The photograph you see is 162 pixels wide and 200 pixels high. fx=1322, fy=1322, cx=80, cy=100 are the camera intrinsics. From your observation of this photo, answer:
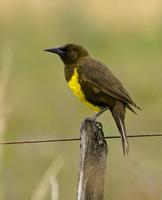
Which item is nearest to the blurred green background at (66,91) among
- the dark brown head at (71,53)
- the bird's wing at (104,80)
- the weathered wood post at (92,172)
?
the dark brown head at (71,53)

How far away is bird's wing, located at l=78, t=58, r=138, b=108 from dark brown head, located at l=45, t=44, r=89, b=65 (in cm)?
27

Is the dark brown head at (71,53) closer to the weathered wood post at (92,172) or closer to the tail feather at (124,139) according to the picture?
the tail feather at (124,139)

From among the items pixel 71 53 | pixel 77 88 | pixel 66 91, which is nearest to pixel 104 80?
pixel 77 88

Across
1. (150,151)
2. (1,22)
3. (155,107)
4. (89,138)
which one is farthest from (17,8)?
(89,138)

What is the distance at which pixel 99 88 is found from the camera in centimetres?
732

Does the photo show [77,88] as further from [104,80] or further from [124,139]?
[124,139]

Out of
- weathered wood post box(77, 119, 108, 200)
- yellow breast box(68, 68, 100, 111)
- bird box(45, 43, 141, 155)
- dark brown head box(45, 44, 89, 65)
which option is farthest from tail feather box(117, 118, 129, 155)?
weathered wood post box(77, 119, 108, 200)

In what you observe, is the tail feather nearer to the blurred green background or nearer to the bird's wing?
the bird's wing

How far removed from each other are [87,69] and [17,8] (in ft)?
26.3

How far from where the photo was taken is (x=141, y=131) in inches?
437

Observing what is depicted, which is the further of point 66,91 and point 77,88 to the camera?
point 66,91

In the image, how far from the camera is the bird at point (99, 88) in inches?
283

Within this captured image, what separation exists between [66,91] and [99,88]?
543cm

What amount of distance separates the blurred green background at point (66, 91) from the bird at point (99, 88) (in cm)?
42
